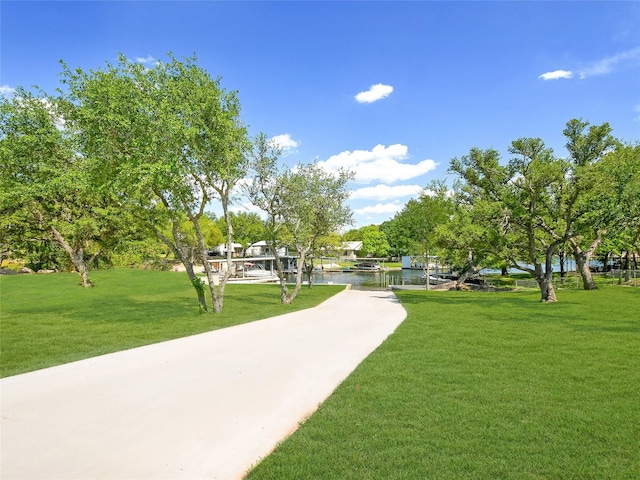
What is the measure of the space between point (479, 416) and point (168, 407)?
12.7 feet

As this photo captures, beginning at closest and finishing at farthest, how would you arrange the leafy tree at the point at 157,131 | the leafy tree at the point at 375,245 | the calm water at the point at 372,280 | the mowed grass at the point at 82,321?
the mowed grass at the point at 82,321, the leafy tree at the point at 157,131, the calm water at the point at 372,280, the leafy tree at the point at 375,245

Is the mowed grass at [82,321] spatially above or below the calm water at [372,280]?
above

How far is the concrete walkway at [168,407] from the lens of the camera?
372 centimetres

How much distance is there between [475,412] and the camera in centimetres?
478

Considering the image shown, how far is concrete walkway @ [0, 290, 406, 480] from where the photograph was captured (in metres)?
3.72

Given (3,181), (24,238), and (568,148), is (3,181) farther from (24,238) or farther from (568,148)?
(568,148)

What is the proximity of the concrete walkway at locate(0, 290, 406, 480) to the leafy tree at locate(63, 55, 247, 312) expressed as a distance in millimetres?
4966

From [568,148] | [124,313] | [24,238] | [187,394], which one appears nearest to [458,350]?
[187,394]

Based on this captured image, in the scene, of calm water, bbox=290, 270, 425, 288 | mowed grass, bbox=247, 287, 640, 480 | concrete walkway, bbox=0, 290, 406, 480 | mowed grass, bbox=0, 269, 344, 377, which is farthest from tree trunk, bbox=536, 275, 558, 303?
calm water, bbox=290, 270, 425, 288

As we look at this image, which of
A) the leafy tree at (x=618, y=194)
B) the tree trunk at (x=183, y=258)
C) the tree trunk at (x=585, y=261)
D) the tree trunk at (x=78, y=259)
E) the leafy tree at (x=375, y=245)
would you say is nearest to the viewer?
the tree trunk at (x=183, y=258)

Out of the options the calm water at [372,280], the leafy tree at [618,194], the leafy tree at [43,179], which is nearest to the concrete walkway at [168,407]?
the leafy tree at [43,179]

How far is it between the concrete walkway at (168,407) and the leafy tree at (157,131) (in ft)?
16.3

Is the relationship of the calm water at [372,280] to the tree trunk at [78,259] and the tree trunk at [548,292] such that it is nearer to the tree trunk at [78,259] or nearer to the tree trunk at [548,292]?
the tree trunk at [548,292]

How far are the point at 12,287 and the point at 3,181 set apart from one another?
723cm
